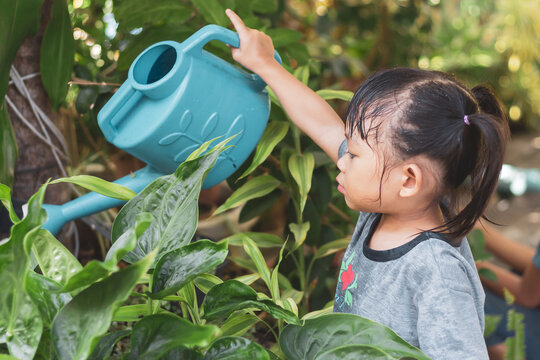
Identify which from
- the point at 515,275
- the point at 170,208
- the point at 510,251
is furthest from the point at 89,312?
the point at 510,251

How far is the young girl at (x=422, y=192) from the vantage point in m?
0.63

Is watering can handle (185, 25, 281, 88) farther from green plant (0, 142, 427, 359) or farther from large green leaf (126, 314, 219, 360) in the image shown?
large green leaf (126, 314, 219, 360)

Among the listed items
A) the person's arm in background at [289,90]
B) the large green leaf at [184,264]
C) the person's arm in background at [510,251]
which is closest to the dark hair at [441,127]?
the person's arm in background at [289,90]

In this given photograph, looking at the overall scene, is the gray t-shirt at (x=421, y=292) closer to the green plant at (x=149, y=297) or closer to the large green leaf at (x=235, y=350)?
the green plant at (x=149, y=297)

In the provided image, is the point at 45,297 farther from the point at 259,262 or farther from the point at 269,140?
the point at 269,140

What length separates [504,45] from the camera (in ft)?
10.9

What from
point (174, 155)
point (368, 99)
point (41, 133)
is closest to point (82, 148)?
point (41, 133)

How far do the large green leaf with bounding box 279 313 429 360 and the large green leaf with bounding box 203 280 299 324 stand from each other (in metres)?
0.04

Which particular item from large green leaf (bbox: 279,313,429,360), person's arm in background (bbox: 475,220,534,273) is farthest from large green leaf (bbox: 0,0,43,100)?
person's arm in background (bbox: 475,220,534,273)

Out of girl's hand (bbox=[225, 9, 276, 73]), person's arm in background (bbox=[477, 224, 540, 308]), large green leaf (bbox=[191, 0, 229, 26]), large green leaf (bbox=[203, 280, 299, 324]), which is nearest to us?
large green leaf (bbox=[203, 280, 299, 324])

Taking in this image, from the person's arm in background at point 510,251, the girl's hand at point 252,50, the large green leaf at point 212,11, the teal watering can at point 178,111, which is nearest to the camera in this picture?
the teal watering can at point 178,111

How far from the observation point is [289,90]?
0.81 metres

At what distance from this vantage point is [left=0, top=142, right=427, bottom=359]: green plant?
46 centimetres

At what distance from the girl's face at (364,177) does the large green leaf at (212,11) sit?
364 mm
